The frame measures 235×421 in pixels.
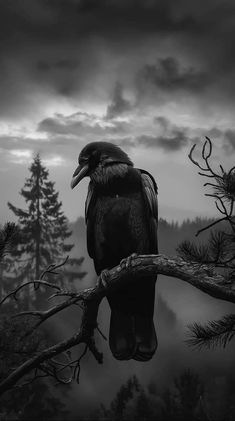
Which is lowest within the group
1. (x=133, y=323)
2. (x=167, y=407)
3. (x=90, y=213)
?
(x=167, y=407)

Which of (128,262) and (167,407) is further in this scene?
(167,407)

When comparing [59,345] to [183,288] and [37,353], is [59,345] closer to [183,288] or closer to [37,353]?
[37,353]

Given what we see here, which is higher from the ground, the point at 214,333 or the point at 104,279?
the point at 104,279

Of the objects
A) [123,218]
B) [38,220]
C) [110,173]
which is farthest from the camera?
[38,220]

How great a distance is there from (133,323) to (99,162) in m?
1.79

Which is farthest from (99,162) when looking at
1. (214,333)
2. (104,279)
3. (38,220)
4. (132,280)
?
(38,220)

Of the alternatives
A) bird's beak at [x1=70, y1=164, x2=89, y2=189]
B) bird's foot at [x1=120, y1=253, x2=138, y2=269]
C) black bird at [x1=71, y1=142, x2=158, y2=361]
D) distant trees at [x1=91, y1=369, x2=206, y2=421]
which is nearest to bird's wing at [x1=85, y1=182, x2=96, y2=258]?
black bird at [x1=71, y1=142, x2=158, y2=361]

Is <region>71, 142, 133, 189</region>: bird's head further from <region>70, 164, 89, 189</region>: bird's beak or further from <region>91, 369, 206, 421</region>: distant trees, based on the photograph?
<region>91, 369, 206, 421</region>: distant trees

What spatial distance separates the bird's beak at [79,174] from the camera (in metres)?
4.74

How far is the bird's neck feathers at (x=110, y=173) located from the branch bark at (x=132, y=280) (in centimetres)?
104

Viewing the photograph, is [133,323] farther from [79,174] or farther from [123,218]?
[79,174]

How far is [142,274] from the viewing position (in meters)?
3.79

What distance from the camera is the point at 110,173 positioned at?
4699mm

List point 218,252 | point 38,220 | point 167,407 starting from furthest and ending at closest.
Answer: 1. point 38,220
2. point 167,407
3. point 218,252
